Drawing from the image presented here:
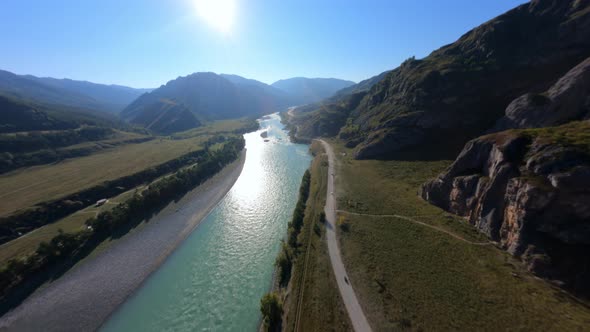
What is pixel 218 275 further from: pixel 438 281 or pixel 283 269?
pixel 438 281

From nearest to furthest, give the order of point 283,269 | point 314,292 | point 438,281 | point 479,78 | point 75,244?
point 438,281, point 314,292, point 283,269, point 75,244, point 479,78

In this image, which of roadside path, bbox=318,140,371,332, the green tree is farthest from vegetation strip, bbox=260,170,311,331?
roadside path, bbox=318,140,371,332

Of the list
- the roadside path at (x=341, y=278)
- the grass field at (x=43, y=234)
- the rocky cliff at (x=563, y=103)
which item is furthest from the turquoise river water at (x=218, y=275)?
the rocky cliff at (x=563, y=103)

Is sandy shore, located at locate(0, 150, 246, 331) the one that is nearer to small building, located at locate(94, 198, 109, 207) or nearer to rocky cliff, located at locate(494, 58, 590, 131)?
small building, located at locate(94, 198, 109, 207)

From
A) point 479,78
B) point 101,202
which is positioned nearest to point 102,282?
point 101,202

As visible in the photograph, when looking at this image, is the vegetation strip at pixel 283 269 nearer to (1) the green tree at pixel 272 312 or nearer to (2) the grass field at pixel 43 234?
(1) the green tree at pixel 272 312

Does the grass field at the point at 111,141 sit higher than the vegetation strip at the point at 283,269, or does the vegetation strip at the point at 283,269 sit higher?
the grass field at the point at 111,141
